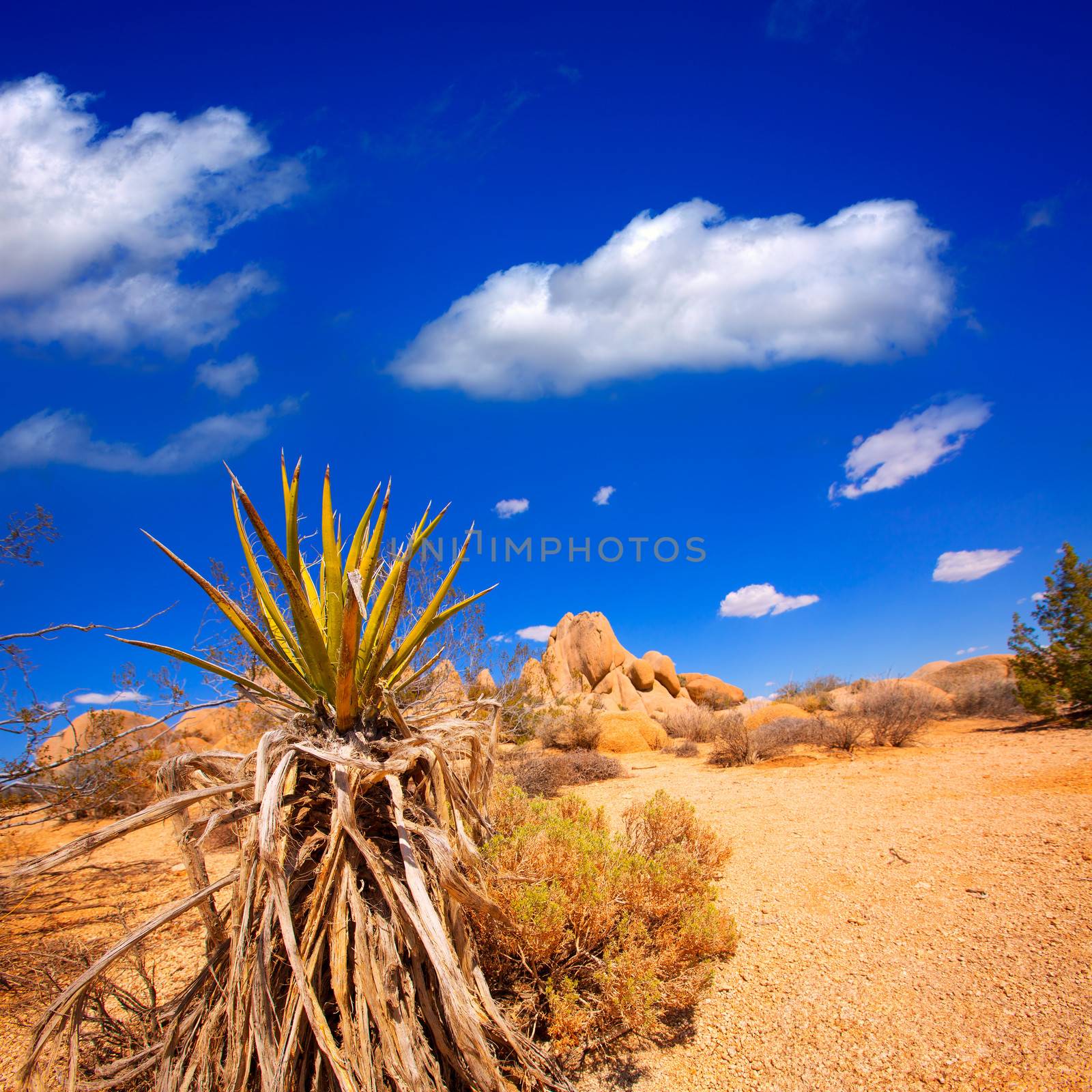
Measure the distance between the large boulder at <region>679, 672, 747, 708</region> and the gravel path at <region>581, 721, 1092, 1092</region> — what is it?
924 inches

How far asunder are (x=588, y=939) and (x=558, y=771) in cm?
688

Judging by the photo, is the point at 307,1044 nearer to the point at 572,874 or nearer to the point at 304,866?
the point at 304,866

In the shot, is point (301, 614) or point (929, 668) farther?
point (929, 668)

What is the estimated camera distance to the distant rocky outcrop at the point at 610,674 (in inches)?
1060

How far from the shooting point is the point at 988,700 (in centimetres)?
1426

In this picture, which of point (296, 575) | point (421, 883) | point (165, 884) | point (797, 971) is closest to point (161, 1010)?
point (421, 883)

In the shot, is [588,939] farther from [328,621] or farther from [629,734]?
[629,734]

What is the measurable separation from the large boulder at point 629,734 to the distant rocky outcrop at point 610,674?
29.6 ft

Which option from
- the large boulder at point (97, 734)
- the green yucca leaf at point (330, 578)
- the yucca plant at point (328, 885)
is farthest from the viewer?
the large boulder at point (97, 734)

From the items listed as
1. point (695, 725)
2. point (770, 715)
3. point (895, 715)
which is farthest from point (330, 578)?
point (770, 715)

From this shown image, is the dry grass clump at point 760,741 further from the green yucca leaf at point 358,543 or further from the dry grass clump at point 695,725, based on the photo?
Result: the green yucca leaf at point 358,543

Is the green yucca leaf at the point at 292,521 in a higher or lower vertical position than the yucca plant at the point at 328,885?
higher

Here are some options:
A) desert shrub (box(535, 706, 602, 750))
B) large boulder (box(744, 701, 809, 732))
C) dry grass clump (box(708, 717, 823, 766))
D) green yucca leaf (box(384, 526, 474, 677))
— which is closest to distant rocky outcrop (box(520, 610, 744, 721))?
large boulder (box(744, 701, 809, 732))

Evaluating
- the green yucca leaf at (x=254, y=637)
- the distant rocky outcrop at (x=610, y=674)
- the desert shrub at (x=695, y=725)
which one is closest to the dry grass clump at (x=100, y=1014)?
the green yucca leaf at (x=254, y=637)
